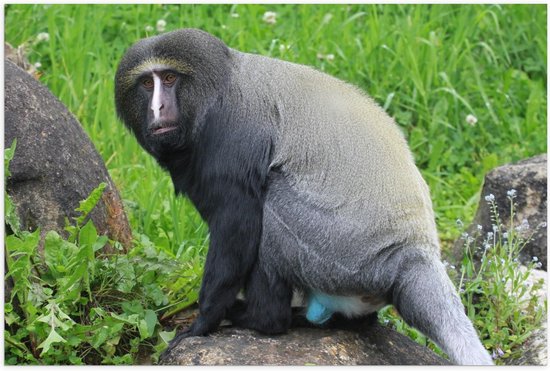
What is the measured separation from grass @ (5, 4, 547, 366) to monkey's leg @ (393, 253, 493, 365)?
2942mm

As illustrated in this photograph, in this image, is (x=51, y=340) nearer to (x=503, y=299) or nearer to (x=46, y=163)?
(x=46, y=163)

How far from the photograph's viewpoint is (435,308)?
408 centimetres

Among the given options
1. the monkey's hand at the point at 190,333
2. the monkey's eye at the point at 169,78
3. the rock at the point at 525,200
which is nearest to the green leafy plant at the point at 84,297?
the monkey's hand at the point at 190,333

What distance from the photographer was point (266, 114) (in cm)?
446

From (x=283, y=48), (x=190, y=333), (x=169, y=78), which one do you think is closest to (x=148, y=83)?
(x=169, y=78)

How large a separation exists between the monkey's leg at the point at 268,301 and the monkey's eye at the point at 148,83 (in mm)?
981

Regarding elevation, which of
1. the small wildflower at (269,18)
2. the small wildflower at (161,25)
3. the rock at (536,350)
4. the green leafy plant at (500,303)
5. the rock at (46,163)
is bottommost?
the rock at (536,350)

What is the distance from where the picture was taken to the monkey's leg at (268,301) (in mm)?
4406

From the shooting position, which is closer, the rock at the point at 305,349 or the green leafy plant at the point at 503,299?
the rock at the point at 305,349

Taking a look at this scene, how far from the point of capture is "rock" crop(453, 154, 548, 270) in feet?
20.3

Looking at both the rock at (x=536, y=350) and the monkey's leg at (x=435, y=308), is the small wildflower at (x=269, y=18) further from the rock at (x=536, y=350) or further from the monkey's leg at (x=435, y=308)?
the monkey's leg at (x=435, y=308)

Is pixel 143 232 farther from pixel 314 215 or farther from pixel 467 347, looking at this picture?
pixel 467 347

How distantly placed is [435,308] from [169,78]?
63.2 inches

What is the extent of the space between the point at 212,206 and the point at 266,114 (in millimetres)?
499
